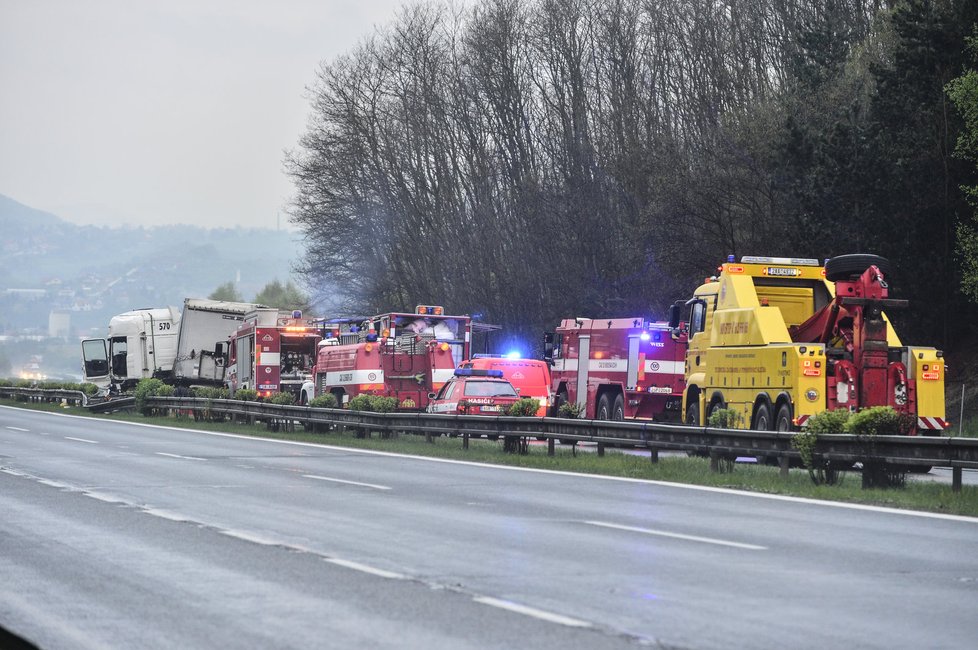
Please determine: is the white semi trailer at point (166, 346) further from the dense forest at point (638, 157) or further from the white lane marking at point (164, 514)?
the white lane marking at point (164, 514)

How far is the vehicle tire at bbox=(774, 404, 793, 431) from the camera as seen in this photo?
24.2 metres

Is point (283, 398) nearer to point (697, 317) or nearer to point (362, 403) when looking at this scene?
point (362, 403)

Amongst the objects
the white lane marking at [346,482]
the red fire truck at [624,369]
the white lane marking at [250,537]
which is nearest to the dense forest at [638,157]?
the red fire truck at [624,369]

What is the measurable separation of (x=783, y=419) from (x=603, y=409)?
43.0 ft

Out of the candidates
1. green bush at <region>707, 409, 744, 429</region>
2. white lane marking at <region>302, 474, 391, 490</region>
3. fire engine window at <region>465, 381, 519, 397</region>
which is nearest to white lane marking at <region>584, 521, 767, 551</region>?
white lane marking at <region>302, 474, 391, 490</region>

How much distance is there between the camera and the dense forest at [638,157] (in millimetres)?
40906

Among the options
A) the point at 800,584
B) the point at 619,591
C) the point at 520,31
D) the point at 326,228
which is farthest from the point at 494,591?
the point at 326,228

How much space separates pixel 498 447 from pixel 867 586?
2175 centimetres

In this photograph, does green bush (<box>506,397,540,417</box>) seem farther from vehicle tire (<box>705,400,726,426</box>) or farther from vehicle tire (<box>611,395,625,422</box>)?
vehicle tire (<box>611,395,625,422</box>)

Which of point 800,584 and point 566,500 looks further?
point 566,500

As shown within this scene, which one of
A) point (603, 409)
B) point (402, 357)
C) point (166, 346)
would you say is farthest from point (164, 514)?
point (166, 346)

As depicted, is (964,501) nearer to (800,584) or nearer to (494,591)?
(800,584)

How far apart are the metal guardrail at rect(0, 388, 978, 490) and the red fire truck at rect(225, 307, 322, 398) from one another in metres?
2.73

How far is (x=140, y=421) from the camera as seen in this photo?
4653cm
